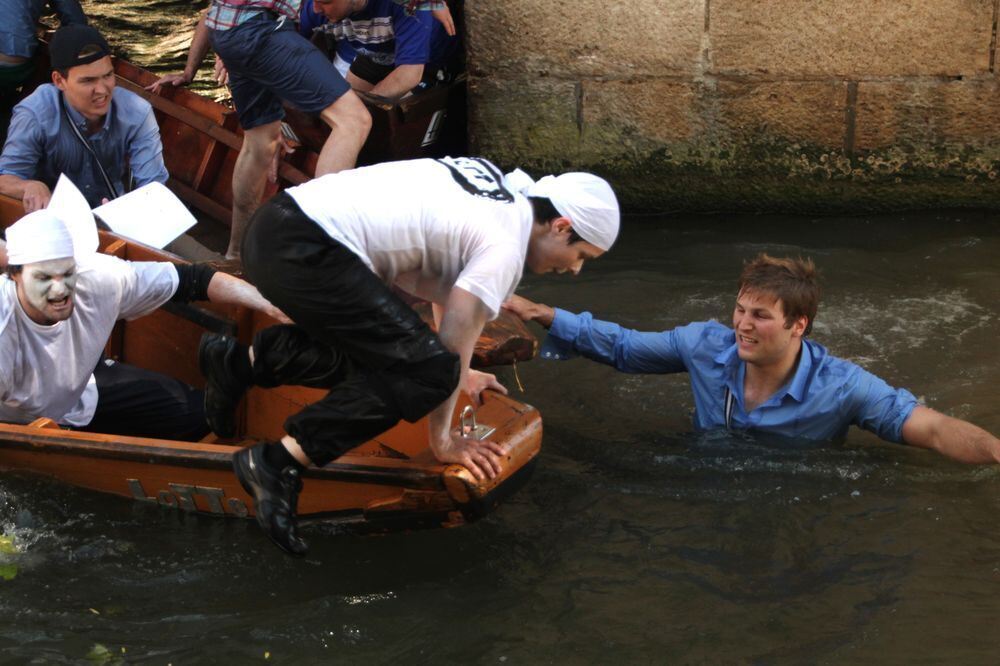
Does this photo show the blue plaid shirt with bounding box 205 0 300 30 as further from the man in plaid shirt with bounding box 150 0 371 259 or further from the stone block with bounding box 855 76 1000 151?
the stone block with bounding box 855 76 1000 151

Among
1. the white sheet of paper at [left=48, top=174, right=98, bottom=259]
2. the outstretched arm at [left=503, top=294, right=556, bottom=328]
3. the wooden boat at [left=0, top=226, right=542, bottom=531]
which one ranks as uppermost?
the white sheet of paper at [left=48, top=174, right=98, bottom=259]

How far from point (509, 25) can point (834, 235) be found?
238 centimetres

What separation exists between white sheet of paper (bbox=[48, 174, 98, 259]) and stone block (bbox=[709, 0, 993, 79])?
434cm

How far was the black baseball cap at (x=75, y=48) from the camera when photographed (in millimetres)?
6527

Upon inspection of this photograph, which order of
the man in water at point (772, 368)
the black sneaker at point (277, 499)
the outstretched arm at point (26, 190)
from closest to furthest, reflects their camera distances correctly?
the black sneaker at point (277, 499) → the man in water at point (772, 368) → the outstretched arm at point (26, 190)

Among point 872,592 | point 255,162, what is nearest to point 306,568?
point 872,592

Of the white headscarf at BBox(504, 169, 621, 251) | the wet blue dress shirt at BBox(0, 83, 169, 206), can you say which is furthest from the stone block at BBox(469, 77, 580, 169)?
the white headscarf at BBox(504, 169, 621, 251)

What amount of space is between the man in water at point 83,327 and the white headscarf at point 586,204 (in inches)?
59.6

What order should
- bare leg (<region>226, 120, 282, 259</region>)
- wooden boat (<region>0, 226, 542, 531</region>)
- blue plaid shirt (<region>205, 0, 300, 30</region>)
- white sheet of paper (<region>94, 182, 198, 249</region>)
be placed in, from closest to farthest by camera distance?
1. wooden boat (<region>0, 226, 542, 531</region>)
2. white sheet of paper (<region>94, 182, 198, 249</region>)
3. blue plaid shirt (<region>205, 0, 300, 30</region>)
4. bare leg (<region>226, 120, 282, 259</region>)

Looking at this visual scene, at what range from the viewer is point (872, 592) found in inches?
188

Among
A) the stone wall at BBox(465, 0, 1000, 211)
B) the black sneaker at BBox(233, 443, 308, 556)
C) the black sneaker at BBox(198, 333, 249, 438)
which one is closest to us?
the black sneaker at BBox(233, 443, 308, 556)

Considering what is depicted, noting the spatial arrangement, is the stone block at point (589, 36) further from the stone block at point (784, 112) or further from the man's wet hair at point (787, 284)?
the man's wet hair at point (787, 284)

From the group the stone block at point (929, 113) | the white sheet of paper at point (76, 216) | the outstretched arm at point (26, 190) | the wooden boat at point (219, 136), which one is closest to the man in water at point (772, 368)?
the white sheet of paper at point (76, 216)

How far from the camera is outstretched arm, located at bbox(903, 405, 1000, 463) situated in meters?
4.75
